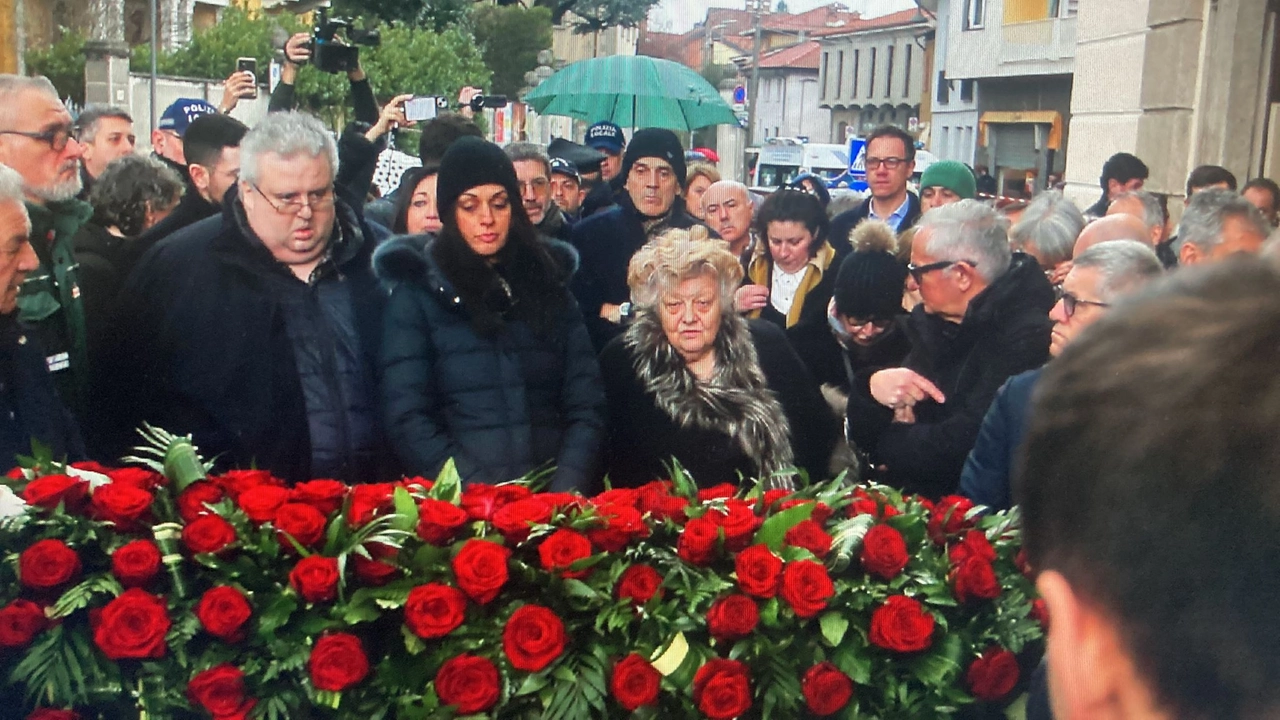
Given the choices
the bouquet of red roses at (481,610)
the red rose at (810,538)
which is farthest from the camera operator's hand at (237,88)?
the red rose at (810,538)

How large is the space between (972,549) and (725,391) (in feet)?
4.10

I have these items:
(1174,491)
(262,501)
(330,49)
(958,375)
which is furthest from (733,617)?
(330,49)

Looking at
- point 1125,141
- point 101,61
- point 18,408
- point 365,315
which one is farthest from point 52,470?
point 101,61

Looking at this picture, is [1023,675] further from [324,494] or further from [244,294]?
[244,294]

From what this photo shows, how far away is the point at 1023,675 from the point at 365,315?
6.50 ft

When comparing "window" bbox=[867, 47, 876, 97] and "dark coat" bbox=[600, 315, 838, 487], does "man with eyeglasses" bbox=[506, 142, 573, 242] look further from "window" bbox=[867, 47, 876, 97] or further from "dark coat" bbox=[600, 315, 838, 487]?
"window" bbox=[867, 47, 876, 97]

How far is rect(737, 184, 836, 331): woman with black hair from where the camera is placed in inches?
207

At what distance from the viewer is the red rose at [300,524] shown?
2.55 meters

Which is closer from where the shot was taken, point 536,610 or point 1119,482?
point 1119,482

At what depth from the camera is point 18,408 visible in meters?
3.13

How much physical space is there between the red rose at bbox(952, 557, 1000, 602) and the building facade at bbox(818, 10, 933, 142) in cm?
5183

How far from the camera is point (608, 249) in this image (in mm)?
5703

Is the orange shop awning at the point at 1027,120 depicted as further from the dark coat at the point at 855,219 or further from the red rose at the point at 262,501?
the red rose at the point at 262,501

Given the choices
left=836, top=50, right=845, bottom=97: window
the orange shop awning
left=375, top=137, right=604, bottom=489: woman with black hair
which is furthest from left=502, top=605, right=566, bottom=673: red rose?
left=836, top=50, right=845, bottom=97: window
